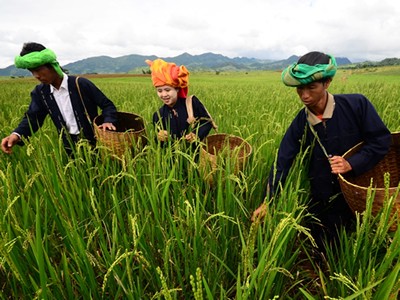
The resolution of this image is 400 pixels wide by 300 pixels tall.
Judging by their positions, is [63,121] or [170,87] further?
[63,121]

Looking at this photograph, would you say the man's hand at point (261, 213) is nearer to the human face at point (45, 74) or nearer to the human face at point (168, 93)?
the human face at point (168, 93)

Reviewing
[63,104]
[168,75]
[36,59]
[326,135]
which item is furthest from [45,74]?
[326,135]

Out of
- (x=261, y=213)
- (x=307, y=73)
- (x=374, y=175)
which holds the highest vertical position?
(x=307, y=73)

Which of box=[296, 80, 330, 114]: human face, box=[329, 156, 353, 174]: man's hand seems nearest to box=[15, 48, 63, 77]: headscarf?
box=[296, 80, 330, 114]: human face

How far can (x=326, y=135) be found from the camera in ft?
5.37

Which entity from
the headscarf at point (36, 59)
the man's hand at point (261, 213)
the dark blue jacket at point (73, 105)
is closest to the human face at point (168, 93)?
the dark blue jacket at point (73, 105)

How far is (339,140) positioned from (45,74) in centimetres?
227

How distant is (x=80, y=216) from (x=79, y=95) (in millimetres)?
1526

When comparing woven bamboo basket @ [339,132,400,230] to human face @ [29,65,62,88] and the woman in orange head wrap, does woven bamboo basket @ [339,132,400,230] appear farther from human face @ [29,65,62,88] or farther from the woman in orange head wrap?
human face @ [29,65,62,88]

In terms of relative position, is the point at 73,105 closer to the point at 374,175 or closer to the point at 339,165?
the point at 339,165

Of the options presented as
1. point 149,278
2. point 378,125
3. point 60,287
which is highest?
point 378,125

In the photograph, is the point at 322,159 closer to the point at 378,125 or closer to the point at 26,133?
the point at 378,125

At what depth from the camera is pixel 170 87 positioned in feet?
7.66

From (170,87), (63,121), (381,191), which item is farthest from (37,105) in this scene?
(381,191)
